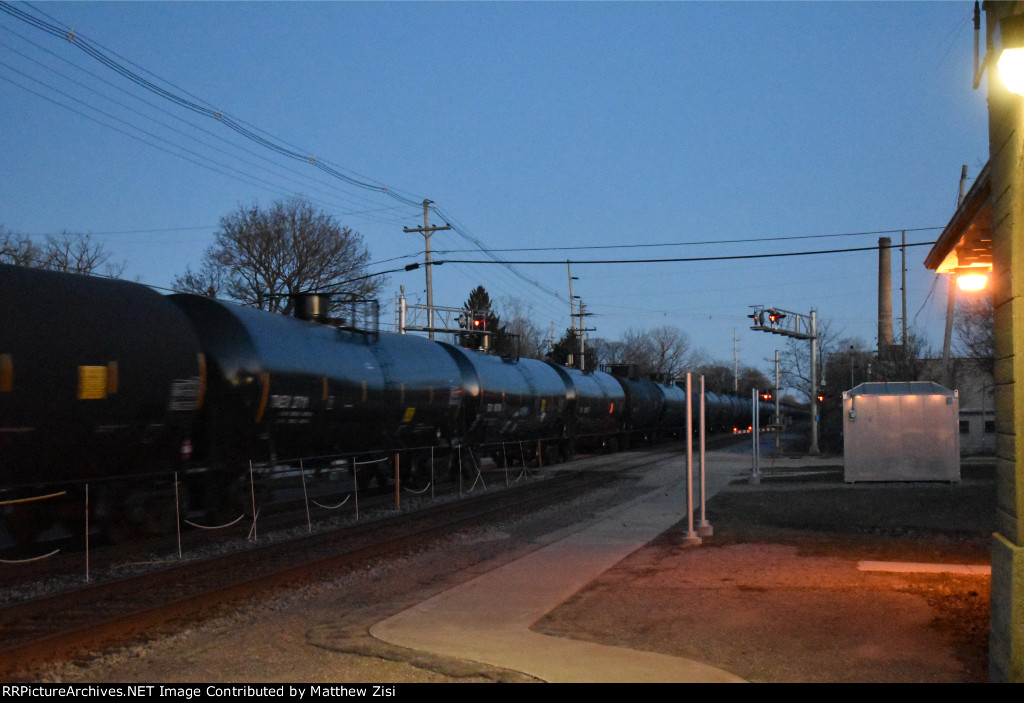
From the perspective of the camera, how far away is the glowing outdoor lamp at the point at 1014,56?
214 inches

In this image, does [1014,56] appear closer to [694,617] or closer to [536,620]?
[694,617]

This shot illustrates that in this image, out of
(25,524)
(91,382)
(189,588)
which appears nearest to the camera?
(189,588)

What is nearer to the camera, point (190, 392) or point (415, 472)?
point (190, 392)

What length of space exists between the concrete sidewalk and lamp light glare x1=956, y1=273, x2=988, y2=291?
5.62m

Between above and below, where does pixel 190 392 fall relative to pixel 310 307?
below

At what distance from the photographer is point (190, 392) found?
41.9 ft

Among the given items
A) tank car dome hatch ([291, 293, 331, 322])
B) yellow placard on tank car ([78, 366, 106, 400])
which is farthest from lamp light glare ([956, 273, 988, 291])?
tank car dome hatch ([291, 293, 331, 322])

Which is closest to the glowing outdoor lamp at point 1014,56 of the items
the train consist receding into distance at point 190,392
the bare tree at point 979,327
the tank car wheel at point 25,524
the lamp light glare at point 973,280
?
the lamp light glare at point 973,280

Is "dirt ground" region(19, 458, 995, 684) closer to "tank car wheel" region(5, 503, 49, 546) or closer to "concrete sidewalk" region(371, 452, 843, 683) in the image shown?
"concrete sidewalk" region(371, 452, 843, 683)

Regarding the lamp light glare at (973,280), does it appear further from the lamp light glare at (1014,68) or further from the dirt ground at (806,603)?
the lamp light glare at (1014,68)

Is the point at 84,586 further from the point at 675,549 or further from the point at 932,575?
the point at 932,575

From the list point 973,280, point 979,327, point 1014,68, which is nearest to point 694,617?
point 1014,68

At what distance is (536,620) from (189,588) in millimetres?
4415

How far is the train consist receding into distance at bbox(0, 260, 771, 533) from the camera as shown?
1040cm
